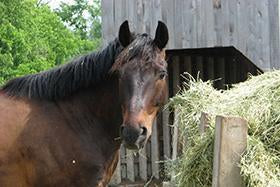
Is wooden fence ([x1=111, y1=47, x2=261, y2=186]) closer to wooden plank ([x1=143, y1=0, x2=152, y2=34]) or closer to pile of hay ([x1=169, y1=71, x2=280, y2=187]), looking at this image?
wooden plank ([x1=143, y1=0, x2=152, y2=34])

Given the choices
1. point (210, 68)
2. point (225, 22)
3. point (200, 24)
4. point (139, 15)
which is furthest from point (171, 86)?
point (225, 22)

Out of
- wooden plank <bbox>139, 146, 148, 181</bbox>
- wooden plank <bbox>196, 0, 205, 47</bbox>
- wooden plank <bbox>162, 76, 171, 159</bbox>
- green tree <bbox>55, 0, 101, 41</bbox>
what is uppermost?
green tree <bbox>55, 0, 101, 41</bbox>

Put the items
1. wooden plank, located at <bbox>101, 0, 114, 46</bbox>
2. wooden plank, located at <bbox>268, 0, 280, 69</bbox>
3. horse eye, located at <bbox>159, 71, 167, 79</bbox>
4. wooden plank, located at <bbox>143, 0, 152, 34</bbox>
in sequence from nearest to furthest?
horse eye, located at <bbox>159, 71, 167, 79</bbox> < wooden plank, located at <bbox>268, 0, 280, 69</bbox> < wooden plank, located at <bbox>143, 0, 152, 34</bbox> < wooden plank, located at <bbox>101, 0, 114, 46</bbox>

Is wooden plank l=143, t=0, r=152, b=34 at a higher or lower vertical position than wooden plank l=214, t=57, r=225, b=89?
higher

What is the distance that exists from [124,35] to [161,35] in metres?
0.27

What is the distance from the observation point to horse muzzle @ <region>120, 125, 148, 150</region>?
3262mm

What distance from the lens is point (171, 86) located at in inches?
376

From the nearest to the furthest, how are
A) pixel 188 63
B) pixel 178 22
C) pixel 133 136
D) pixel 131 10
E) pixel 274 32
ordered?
pixel 133 136, pixel 274 32, pixel 178 22, pixel 131 10, pixel 188 63

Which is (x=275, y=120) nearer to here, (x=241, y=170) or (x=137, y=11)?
(x=241, y=170)

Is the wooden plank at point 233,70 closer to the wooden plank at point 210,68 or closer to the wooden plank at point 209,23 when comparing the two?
the wooden plank at point 210,68

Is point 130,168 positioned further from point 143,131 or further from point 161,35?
point 143,131

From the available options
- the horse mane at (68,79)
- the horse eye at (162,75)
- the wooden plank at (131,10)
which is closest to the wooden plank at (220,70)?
the wooden plank at (131,10)

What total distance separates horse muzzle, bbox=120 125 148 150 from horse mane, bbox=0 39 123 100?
0.69m

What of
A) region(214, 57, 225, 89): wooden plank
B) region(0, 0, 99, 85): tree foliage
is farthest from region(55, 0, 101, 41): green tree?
region(214, 57, 225, 89): wooden plank
